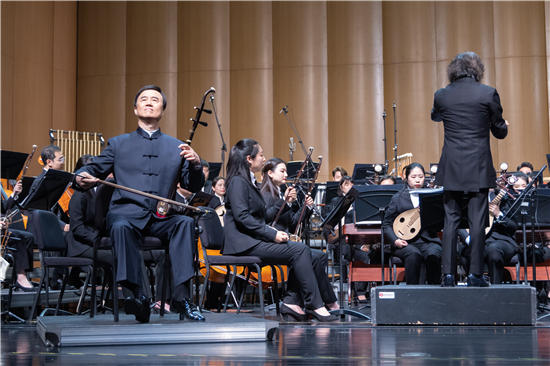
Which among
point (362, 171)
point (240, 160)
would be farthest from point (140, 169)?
point (362, 171)

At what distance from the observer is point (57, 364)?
7.25 ft

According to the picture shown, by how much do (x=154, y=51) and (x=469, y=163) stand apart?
8365 mm

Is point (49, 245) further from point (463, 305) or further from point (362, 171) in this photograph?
point (362, 171)

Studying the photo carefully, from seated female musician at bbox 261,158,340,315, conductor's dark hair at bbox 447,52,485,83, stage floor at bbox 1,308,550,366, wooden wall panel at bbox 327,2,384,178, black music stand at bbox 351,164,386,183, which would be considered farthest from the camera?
wooden wall panel at bbox 327,2,384,178

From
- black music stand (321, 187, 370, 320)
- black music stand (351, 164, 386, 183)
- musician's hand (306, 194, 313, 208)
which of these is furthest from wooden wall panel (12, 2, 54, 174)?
black music stand (321, 187, 370, 320)

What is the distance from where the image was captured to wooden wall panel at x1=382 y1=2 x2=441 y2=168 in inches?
399

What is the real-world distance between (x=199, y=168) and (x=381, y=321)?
1392 mm

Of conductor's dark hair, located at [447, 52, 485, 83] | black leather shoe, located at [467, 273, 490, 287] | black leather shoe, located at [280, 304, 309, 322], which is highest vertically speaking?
conductor's dark hair, located at [447, 52, 485, 83]

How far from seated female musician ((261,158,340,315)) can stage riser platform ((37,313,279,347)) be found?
1386 mm

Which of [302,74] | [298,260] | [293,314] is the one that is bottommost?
[293,314]

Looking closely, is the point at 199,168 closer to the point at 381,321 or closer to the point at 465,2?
the point at 381,321

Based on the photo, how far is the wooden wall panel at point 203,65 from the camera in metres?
10.6

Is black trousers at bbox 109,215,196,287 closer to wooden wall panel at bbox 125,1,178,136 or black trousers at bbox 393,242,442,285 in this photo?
black trousers at bbox 393,242,442,285

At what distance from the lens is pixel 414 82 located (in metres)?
10.2
